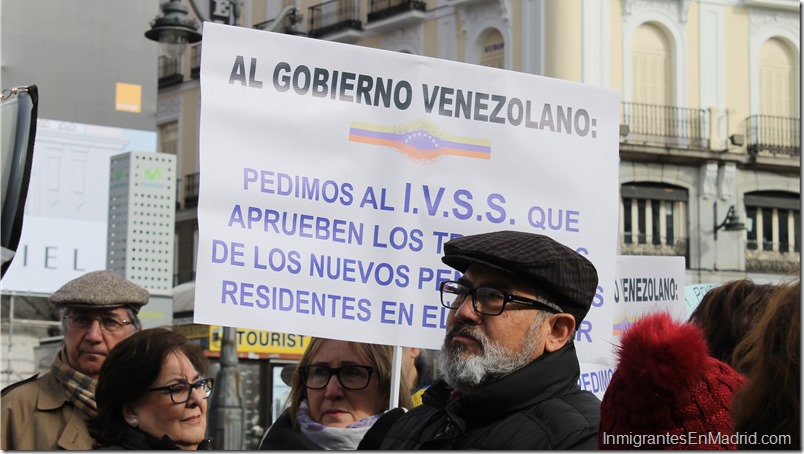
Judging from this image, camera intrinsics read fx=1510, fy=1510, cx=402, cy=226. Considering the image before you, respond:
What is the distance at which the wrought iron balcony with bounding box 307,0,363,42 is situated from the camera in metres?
32.5

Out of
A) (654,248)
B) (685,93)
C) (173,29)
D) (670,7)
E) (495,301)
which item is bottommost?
(495,301)

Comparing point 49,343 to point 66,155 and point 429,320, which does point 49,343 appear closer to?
point 66,155

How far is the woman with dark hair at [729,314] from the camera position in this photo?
4.31 m

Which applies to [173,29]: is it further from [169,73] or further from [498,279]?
[169,73]

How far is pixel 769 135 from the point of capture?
1246 inches

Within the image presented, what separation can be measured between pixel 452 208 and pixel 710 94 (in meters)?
27.2

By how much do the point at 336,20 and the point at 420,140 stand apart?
2869 centimetres

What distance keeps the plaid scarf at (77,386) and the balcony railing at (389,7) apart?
2705 cm

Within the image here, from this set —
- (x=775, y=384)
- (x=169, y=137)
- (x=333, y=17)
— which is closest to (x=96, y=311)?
(x=775, y=384)

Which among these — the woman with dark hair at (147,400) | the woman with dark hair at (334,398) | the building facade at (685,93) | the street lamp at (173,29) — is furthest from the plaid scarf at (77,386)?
the building facade at (685,93)

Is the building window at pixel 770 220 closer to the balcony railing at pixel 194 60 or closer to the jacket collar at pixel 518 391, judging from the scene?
the balcony railing at pixel 194 60

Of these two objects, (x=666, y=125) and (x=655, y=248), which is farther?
(x=666, y=125)

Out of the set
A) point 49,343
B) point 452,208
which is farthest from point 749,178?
point 452,208

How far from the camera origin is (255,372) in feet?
59.3
